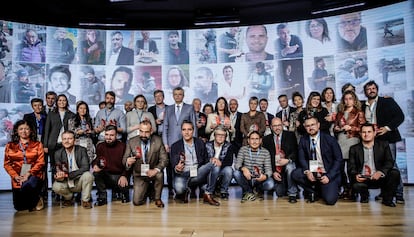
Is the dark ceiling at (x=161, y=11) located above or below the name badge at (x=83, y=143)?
above

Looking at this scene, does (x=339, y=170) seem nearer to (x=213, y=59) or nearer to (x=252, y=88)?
(x=252, y=88)

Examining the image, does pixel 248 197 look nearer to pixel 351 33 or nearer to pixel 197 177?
→ pixel 197 177

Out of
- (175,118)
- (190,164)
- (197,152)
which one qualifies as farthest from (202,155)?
(175,118)

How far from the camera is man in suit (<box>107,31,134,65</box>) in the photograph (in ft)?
21.4

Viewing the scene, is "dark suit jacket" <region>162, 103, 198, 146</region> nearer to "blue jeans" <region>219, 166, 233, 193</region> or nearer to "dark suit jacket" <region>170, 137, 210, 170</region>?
"dark suit jacket" <region>170, 137, 210, 170</region>

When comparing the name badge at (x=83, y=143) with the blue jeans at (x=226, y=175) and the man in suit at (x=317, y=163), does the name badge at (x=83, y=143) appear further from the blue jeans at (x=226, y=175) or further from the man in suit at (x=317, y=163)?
the man in suit at (x=317, y=163)

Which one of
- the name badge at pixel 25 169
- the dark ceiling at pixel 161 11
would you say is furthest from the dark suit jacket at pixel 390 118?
the name badge at pixel 25 169

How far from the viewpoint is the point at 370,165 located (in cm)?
381

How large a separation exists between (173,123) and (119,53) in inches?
110

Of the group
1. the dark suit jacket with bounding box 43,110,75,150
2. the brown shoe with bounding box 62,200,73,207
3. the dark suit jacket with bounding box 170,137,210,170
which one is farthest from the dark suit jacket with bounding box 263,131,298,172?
the dark suit jacket with bounding box 43,110,75,150

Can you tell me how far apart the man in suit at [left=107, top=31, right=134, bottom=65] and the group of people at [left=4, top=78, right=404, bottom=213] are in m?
2.00

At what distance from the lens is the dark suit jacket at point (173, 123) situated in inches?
183

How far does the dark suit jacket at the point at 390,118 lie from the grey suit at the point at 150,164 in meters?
2.97

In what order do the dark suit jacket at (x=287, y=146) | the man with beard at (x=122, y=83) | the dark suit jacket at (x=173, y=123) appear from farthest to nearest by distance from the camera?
the man with beard at (x=122, y=83) < the dark suit jacket at (x=173, y=123) < the dark suit jacket at (x=287, y=146)
